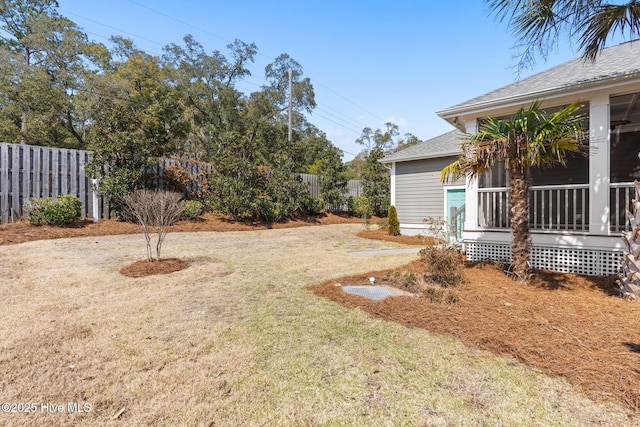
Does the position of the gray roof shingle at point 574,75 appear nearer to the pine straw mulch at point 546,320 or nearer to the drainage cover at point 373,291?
the pine straw mulch at point 546,320

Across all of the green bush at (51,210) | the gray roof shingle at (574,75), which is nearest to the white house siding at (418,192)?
the gray roof shingle at (574,75)

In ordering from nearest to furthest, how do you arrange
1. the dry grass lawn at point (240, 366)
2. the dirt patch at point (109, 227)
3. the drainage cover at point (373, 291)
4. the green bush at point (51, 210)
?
the dry grass lawn at point (240, 366) < the drainage cover at point (373, 291) < the dirt patch at point (109, 227) < the green bush at point (51, 210)

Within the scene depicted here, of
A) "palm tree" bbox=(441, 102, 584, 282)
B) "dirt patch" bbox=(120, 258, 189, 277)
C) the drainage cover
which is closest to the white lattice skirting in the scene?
"palm tree" bbox=(441, 102, 584, 282)

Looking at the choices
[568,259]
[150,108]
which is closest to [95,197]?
[150,108]

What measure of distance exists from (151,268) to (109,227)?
5940 millimetres

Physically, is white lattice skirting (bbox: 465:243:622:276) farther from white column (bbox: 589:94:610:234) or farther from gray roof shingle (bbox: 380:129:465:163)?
gray roof shingle (bbox: 380:129:465:163)

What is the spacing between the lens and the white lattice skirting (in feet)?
18.4

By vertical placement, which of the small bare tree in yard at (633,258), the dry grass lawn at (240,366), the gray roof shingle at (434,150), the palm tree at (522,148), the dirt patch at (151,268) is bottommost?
the dry grass lawn at (240,366)

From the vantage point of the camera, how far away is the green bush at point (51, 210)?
9398 mm

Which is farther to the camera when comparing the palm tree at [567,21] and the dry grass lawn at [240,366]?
the palm tree at [567,21]

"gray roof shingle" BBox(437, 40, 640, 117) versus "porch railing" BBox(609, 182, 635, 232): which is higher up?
"gray roof shingle" BBox(437, 40, 640, 117)

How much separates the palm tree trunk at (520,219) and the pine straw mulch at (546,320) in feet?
1.05

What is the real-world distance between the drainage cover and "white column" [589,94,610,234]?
13.3 ft

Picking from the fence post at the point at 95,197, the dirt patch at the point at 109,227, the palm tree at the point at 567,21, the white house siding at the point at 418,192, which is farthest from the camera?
the white house siding at the point at 418,192
